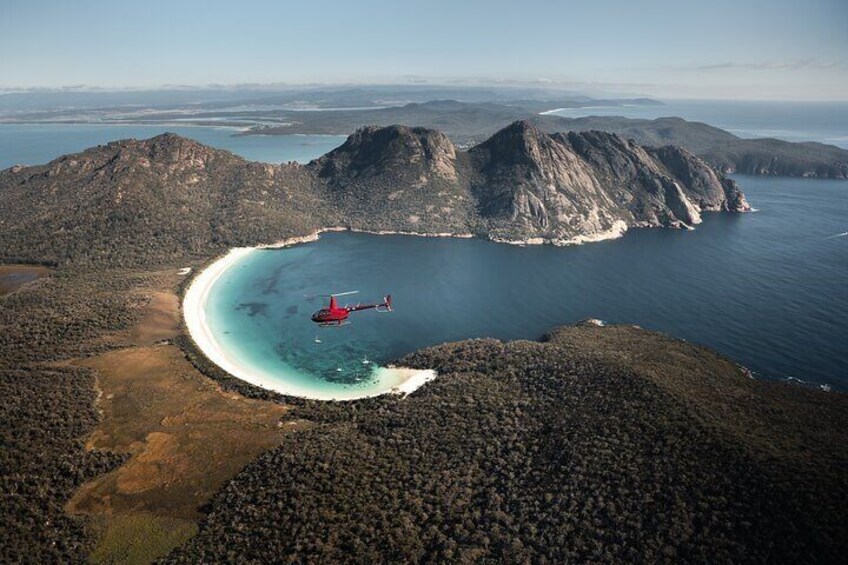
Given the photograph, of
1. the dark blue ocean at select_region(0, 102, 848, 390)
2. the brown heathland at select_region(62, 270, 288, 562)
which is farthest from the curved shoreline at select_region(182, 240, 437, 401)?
the brown heathland at select_region(62, 270, 288, 562)

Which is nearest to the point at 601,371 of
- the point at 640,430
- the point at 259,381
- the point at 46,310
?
the point at 640,430

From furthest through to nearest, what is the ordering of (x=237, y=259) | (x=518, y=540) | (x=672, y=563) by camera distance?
(x=237, y=259) < (x=518, y=540) < (x=672, y=563)

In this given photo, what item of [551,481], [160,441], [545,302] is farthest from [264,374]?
[545,302]

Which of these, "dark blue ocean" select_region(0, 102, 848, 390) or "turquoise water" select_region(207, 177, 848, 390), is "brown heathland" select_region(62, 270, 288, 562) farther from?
"dark blue ocean" select_region(0, 102, 848, 390)

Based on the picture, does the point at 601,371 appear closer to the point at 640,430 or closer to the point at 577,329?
the point at 640,430

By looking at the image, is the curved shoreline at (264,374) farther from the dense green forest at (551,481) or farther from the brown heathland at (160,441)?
the dense green forest at (551,481)

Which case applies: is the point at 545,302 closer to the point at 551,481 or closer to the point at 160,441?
the point at 551,481

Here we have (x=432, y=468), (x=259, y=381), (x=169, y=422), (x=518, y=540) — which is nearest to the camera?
(x=518, y=540)

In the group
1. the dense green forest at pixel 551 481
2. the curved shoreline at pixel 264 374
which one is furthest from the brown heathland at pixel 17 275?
the dense green forest at pixel 551 481
